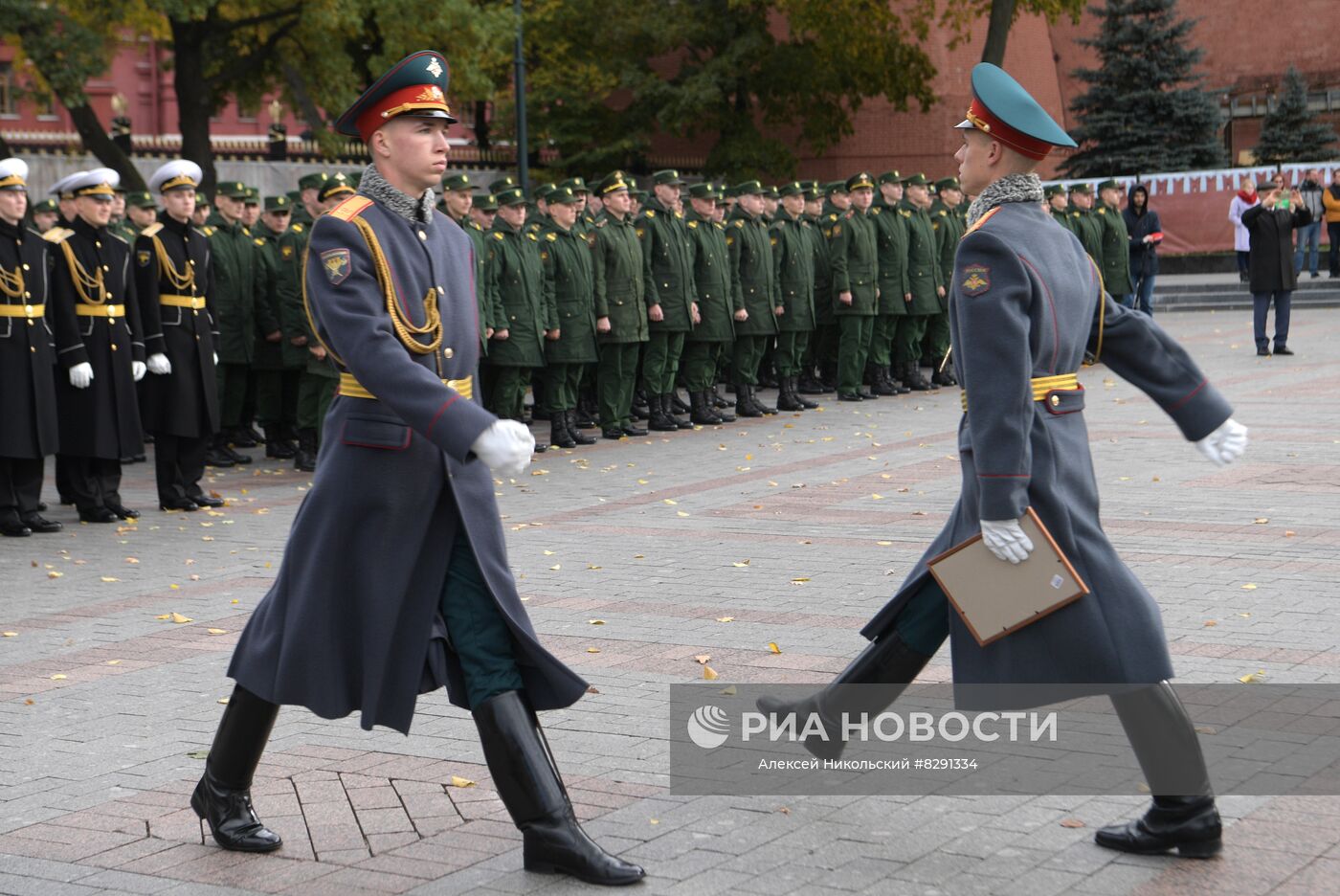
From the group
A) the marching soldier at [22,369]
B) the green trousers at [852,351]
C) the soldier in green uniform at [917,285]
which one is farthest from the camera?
the soldier in green uniform at [917,285]

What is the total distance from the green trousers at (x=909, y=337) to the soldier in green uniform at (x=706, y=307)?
3010 mm

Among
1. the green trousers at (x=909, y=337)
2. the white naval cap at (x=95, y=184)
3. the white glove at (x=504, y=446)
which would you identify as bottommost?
the green trousers at (x=909, y=337)

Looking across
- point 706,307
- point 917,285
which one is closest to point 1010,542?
point 706,307

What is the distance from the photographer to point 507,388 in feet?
48.6

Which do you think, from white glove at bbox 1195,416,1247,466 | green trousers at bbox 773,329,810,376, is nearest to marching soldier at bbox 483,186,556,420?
green trousers at bbox 773,329,810,376

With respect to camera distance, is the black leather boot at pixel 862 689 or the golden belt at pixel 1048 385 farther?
the black leather boot at pixel 862 689

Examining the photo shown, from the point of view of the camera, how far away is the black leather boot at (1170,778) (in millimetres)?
4395

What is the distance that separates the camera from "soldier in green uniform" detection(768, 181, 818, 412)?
17531mm

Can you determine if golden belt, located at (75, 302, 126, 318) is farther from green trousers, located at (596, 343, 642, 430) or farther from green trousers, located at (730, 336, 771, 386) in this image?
green trousers, located at (730, 336, 771, 386)

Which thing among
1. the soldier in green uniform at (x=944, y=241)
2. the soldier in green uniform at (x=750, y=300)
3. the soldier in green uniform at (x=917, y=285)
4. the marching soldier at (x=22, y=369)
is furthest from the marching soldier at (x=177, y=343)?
the soldier in green uniform at (x=944, y=241)

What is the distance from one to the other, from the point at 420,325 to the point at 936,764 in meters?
2.03

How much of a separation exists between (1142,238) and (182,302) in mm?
15685

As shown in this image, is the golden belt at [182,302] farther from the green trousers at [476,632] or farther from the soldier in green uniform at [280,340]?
the green trousers at [476,632]

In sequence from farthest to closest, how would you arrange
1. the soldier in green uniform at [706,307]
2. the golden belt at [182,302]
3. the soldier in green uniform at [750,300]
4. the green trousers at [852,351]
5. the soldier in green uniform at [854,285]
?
the green trousers at [852,351] < the soldier in green uniform at [854,285] < the soldier in green uniform at [750,300] < the soldier in green uniform at [706,307] < the golden belt at [182,302]
